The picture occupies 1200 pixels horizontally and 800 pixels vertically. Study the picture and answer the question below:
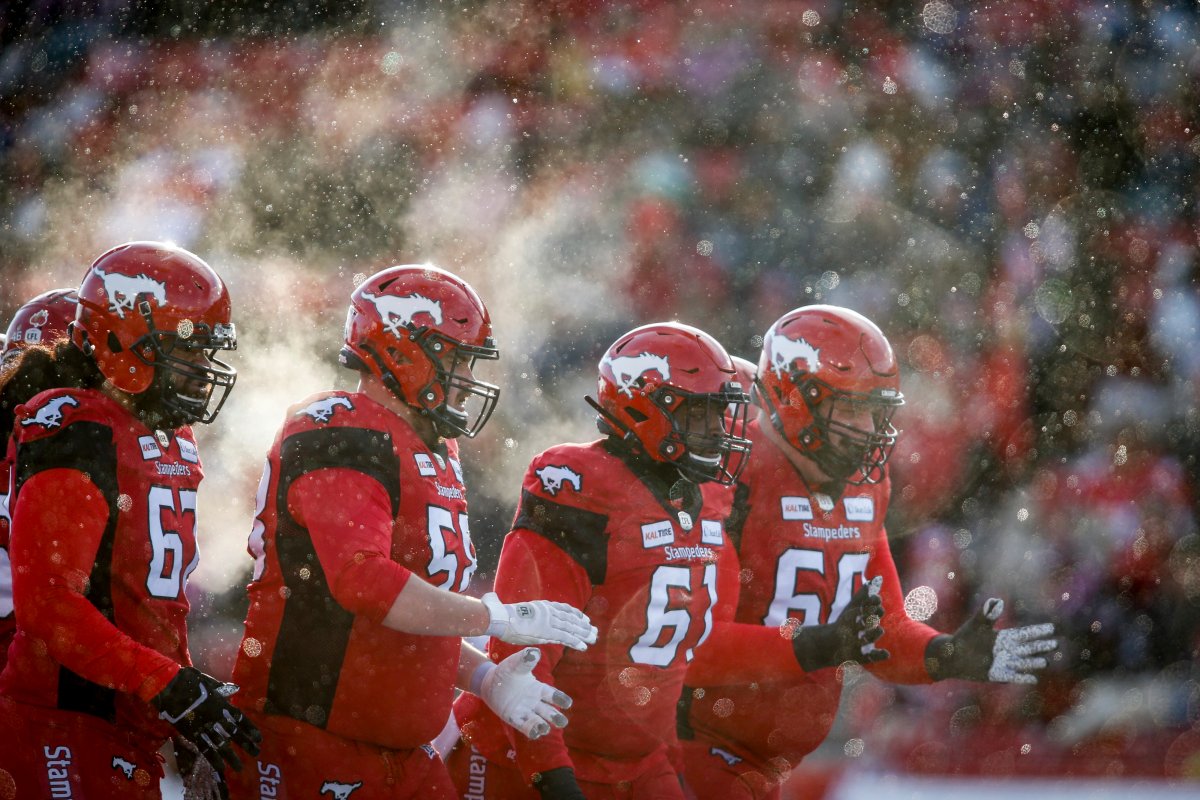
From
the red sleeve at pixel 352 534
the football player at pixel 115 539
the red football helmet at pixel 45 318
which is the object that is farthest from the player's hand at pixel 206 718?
the red football helmet at pixel 45 318

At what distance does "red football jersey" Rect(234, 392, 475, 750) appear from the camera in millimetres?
3131

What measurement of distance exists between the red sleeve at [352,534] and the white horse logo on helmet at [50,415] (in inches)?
24.8

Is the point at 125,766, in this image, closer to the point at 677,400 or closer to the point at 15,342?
the point at 15,342

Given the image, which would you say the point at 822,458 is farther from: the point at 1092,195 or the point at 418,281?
the point at 1092,195

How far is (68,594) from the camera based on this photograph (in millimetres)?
3045

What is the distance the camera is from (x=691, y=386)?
12.9 ft

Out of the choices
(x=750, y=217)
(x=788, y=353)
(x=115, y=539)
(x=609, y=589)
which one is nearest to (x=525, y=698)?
(x=609, y=589)

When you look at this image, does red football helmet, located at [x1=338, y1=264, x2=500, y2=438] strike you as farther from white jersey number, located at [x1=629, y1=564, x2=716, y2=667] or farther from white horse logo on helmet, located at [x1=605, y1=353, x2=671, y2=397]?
white jersey number, located at [x1=629, y1=564, x2=716, y2=667]

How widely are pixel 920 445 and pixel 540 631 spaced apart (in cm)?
676

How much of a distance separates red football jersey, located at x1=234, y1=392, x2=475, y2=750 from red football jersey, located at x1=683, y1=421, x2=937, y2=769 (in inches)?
46.6

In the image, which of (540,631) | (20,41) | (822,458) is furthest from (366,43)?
(540,631)

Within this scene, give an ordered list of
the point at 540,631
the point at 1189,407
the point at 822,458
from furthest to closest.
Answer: the point at 1189,407 → the point at 822,458 → the point at 540,631

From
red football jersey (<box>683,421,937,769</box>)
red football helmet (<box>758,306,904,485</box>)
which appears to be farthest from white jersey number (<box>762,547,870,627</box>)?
red football helmet (<box>758,306,904,485</box>)

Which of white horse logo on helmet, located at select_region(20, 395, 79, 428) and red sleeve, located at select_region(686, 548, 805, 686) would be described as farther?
red sleeve, located at select_region(686, 548, 805, 686)
